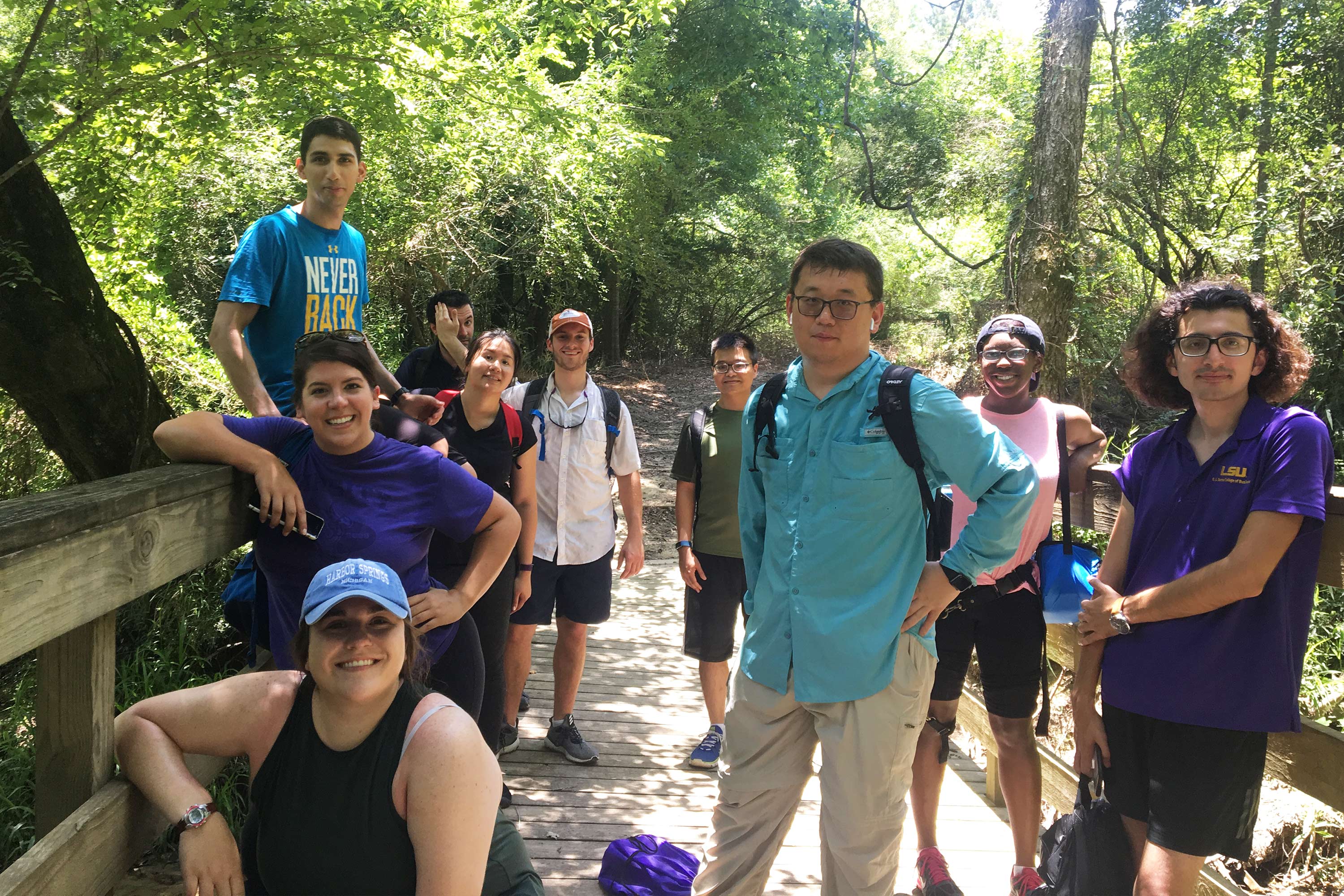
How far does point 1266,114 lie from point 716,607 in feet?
31.8

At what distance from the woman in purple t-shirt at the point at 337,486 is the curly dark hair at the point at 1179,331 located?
1928mm

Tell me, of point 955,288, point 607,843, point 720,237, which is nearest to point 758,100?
point 720,237

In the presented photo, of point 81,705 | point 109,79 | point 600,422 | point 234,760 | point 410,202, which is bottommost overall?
point 234,760

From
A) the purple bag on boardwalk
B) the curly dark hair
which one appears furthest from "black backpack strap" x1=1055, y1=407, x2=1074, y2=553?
the purple bag on boardwalk

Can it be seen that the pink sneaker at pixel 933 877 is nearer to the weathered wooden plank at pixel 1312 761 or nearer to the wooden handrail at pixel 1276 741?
the wooden handrail at pixel 1276 741

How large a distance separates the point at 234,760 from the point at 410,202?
970 centimetres

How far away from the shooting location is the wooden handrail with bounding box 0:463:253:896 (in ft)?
5.28

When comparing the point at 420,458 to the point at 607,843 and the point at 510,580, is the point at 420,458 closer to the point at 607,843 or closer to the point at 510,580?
the point at 510,580

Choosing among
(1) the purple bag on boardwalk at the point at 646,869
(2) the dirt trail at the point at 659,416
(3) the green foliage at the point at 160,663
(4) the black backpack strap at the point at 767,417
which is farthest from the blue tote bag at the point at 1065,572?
Result: (2) the dirt trail at the point at 659,416

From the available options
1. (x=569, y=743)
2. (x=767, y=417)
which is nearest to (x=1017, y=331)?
(x=767, y=417)

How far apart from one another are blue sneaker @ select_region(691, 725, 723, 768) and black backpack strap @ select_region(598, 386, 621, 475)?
54.0 inches

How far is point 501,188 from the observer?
1297 centimetres

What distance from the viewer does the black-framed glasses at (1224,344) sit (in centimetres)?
236

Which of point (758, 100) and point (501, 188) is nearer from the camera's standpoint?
point (501, 188)
